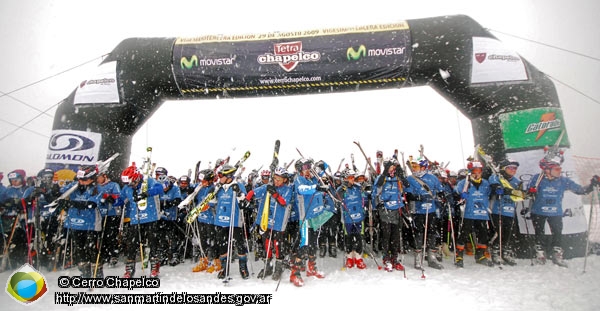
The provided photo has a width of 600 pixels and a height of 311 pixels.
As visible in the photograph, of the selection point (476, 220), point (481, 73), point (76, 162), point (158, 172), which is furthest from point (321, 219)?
point (76, 162)

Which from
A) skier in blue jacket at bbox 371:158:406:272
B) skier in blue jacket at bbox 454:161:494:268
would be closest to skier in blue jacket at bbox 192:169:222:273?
skier in blue jacket at bbox 371:158:406:272

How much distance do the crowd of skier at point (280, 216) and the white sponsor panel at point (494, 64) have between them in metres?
2.05

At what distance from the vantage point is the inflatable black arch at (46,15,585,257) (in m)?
6.72

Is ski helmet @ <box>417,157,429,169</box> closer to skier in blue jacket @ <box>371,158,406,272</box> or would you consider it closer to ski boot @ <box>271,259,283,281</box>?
skier in blue jacket @ <box>371,158,406,272</box>

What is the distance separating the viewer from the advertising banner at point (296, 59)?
725 cm

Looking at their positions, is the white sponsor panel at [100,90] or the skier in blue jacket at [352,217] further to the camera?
the white sponsor panel at [100,90]

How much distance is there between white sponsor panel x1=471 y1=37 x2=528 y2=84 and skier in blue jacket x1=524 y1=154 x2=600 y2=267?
2155 mm

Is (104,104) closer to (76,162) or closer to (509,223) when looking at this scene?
(76,162)

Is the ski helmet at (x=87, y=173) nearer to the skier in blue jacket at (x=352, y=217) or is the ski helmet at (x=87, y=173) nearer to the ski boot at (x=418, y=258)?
the skier in blue jacket at (x=352, y=217)

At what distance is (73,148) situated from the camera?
7125 millimetres

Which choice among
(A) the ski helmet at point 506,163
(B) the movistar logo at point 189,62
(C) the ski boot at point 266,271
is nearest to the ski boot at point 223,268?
(C) the ski boot at point 266,271

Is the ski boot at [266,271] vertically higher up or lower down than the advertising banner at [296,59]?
lower down

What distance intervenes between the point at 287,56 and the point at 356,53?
1.84m

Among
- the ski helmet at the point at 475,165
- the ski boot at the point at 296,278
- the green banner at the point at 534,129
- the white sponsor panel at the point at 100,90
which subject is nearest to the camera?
the ski boot at the point at 296,278
